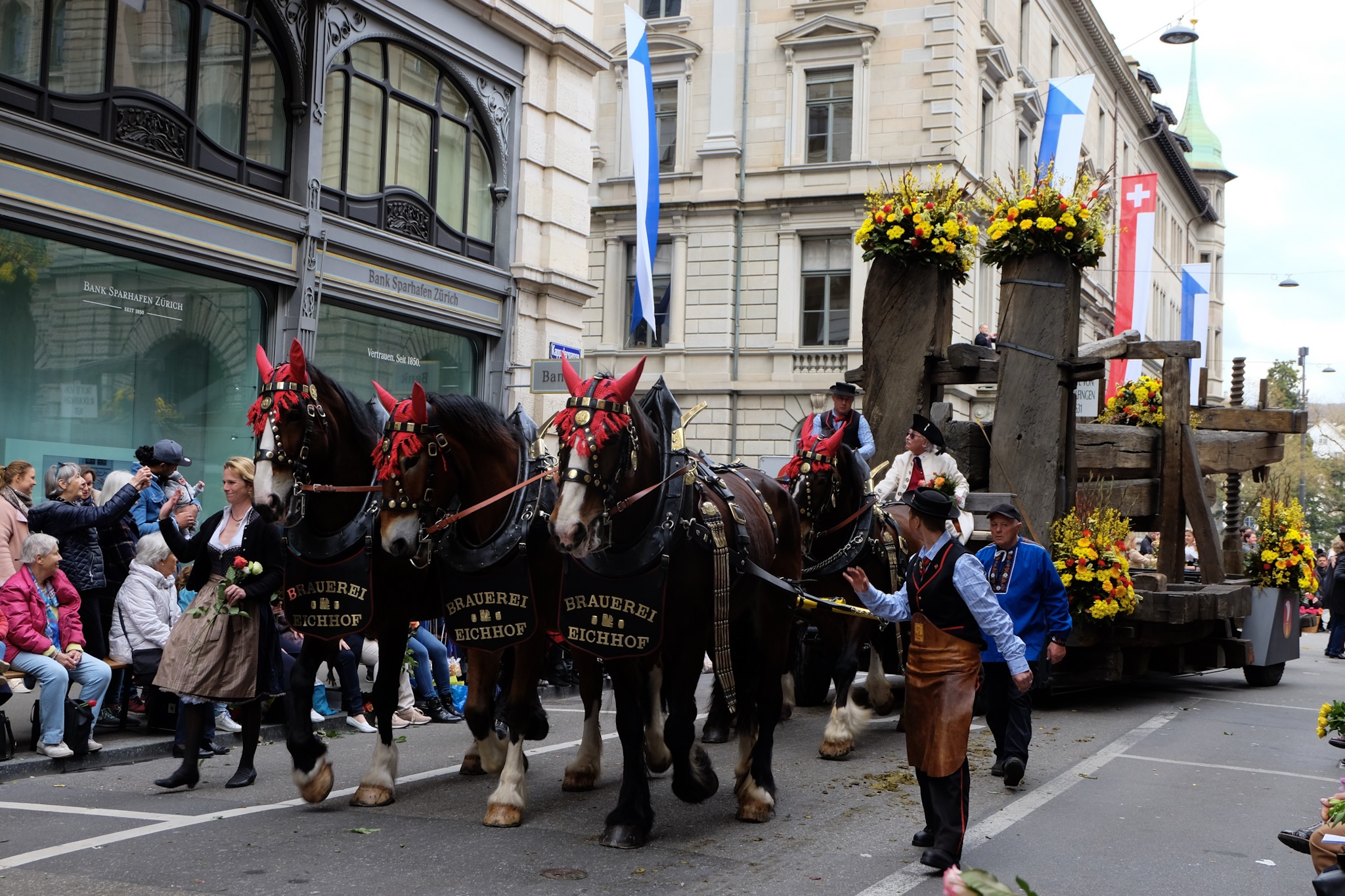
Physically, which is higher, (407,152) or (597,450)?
(407,152)

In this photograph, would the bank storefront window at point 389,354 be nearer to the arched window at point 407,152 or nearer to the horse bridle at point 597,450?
the arched window at point 407,152

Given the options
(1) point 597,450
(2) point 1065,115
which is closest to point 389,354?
(1) point 597,450

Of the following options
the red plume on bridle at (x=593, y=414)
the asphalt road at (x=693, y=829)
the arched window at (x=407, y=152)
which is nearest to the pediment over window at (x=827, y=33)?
the arched window at (x=407, y=152)

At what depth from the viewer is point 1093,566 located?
36.9 ft

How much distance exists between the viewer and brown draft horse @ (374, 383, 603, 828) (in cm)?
677

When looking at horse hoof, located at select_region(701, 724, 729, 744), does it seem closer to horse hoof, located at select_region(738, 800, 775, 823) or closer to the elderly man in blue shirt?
the elderly man in blue shirt

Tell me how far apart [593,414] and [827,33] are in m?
28.9

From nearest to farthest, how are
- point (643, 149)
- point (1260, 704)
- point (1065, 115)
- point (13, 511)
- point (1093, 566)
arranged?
point (13, 511), point (1093, 566), point (1260, 704), point (643, 149), point (1065, 115)

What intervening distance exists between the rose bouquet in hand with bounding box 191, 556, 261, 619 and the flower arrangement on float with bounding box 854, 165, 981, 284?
6.09 meters

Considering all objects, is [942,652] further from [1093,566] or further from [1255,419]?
[1255,419]

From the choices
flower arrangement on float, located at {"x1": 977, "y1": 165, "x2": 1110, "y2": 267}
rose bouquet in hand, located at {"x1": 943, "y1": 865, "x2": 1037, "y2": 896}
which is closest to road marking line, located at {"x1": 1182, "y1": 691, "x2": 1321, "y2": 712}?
flower arrangement on float, located at {"x1": 977, "y1": 165, "x2": 1110, "y2": 267}

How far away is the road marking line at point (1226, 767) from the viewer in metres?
8.92

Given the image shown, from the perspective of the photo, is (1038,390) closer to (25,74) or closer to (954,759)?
(954,759)

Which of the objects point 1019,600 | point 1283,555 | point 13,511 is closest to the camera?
point 1019,600
